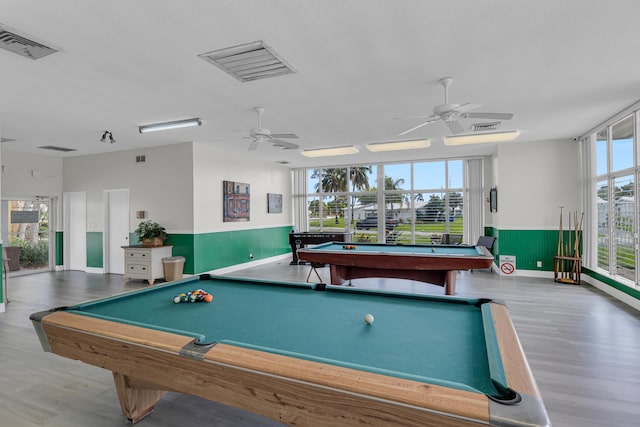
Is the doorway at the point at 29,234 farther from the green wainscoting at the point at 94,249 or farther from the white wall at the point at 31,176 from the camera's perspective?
the green wainscoting at the point at 94,249

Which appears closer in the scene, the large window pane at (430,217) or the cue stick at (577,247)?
the cue stick at (577,247)

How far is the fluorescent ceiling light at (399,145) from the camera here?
679cm

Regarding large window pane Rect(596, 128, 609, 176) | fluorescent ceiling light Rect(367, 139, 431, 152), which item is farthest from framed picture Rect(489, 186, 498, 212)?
fluorescent ceiling light Rect(367, 139, 431, 152)

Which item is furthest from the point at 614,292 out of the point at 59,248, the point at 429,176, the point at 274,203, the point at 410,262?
the point at 59,248

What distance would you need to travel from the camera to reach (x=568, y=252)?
655 centimetres

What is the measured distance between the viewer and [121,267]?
7.55 meters

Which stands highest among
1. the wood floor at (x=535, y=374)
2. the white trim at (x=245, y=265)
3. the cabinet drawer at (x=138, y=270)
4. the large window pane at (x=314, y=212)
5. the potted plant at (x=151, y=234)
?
the large window pane at (x=314, y=212)

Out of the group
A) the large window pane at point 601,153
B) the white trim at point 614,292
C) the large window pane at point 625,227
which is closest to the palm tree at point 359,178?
the large window pane at point 601,153

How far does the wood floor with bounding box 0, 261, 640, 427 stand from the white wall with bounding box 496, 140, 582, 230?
6.72 feet

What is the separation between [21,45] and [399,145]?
5.90m

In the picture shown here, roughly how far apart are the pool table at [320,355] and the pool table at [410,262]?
83.5 inches

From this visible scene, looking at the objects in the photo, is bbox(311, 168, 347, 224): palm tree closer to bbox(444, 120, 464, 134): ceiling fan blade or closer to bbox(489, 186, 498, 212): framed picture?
bbox(489, 186, 498, 212): framed picture

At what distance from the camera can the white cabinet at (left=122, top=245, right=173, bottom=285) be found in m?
6.32

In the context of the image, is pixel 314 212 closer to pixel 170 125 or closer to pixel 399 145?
pixel 399 145
